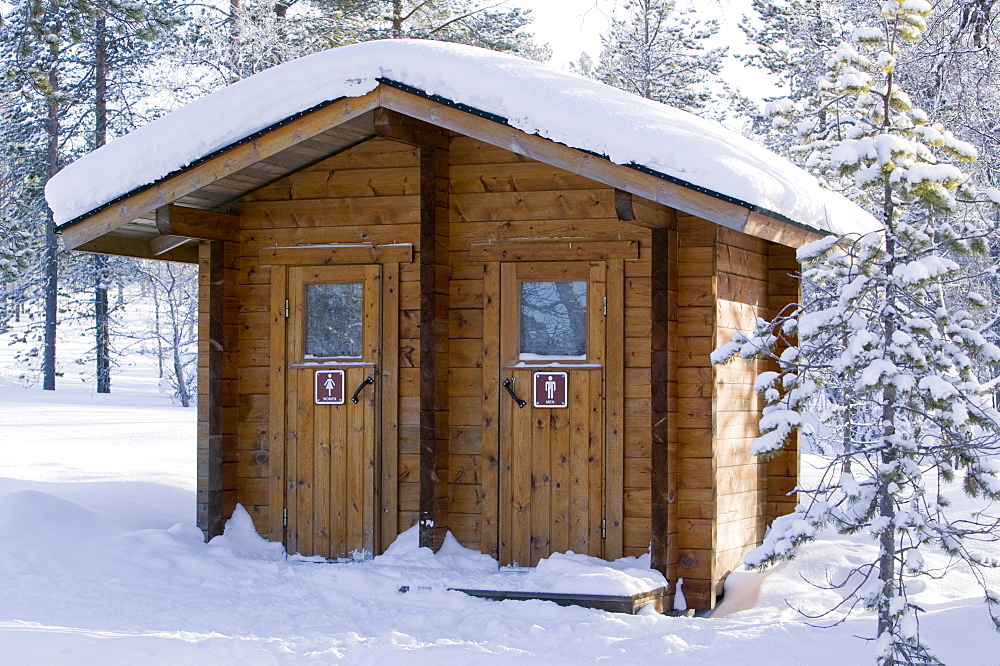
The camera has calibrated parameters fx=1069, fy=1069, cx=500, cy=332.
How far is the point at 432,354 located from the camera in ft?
25.6

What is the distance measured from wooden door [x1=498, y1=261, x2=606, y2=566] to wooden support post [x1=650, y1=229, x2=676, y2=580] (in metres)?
0.42

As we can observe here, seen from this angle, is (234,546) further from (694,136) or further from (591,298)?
(694,136)

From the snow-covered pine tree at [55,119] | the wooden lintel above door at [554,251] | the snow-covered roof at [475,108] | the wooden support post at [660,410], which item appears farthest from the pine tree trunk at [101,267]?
the wooden support post at [660,410]

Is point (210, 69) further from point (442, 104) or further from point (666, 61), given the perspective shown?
point (442, 104)

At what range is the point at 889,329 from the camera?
4.97 metres

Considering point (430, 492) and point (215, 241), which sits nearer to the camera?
point (430, 492)

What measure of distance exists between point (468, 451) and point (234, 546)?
6.58 feet

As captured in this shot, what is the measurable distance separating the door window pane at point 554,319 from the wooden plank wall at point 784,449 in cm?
205

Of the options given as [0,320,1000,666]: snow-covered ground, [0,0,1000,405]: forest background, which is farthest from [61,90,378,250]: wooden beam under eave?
[0,0,1000,405]: forest background

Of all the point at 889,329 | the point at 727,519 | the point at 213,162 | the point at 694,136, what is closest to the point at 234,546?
the point at 213,162

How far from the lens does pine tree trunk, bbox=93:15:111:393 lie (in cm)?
2522

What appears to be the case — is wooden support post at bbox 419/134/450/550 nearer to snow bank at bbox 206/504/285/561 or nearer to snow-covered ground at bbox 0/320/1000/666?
snow-covered ground at bbox 0/320/1000/666

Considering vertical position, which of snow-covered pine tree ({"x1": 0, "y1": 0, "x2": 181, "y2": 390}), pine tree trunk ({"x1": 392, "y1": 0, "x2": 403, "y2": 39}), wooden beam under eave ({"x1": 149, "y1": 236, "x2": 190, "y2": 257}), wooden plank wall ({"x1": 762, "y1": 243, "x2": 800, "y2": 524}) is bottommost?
wooden plank wall ({"x1": 762, "y1": 243, "x2": 800, "y2": 524})

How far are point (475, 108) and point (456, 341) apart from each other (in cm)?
191
